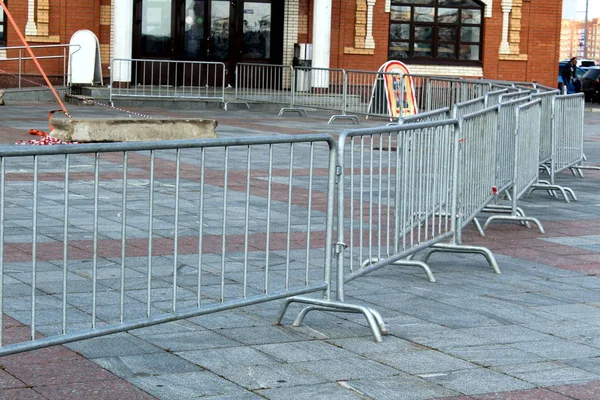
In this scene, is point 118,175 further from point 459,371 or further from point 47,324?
point 459,371

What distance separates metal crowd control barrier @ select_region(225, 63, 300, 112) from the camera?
26.5 meters

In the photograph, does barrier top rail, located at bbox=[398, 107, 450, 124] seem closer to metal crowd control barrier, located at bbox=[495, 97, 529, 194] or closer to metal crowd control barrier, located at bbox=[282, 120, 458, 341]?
metal crowd control barrier, located at bbox=[282, 120, 458, 341]

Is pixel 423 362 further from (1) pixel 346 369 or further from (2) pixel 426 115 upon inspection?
(2) pixel 426 115

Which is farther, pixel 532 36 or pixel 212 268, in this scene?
pixel 532 36

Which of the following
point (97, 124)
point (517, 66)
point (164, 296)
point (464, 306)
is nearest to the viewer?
point (164, 296)

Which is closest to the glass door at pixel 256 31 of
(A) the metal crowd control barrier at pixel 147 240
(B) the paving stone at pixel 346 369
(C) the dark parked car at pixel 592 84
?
(C) the dark parked car at pixel 592 84

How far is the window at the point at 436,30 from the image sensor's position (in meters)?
34.1

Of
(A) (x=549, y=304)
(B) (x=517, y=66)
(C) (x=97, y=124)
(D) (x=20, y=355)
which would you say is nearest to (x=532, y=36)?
(B) (x=517, y=66)

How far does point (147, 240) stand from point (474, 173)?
3.26m

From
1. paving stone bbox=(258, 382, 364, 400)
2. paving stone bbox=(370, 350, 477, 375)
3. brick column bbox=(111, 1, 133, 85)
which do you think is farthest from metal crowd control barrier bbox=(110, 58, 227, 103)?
paving stone bbox=(258, 382, 364, 400)

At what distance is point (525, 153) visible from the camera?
37.2 feet

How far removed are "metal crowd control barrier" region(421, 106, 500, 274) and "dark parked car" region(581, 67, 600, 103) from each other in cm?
3328

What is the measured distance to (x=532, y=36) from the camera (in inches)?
1403

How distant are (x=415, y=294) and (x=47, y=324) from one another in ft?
8.36
